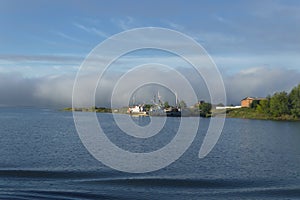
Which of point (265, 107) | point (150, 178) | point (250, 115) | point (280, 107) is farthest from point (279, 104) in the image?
point (150, 178)

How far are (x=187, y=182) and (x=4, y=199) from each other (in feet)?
35.2

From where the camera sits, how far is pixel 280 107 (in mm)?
134125

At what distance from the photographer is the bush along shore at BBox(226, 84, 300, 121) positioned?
129 m

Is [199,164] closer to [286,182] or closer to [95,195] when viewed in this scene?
[286,182]

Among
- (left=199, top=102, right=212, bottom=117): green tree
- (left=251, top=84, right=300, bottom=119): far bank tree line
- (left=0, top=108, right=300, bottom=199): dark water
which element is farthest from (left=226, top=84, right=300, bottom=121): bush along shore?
(left=0, top=108, right=300, bottom=199): dark water

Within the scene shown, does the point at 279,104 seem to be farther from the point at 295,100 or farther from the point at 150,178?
the point at 150,178

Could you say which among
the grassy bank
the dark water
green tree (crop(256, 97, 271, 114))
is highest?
green tree (crop(256, 97, 271, 114))

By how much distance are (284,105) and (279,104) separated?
77.1 inches

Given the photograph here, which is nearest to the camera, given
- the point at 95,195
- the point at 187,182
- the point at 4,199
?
the point at 4,199

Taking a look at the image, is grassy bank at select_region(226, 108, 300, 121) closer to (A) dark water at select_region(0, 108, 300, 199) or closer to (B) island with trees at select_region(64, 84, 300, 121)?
(B) island with trees at select_region(64, 84, 300, 121)

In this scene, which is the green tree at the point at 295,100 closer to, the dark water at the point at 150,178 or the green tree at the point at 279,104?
the green tree at the point at 279,104

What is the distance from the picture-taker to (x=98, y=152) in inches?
1503

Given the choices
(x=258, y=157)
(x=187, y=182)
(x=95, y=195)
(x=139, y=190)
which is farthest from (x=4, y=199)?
(x=258, y=157)

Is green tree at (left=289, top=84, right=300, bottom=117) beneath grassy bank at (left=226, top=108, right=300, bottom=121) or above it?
above
